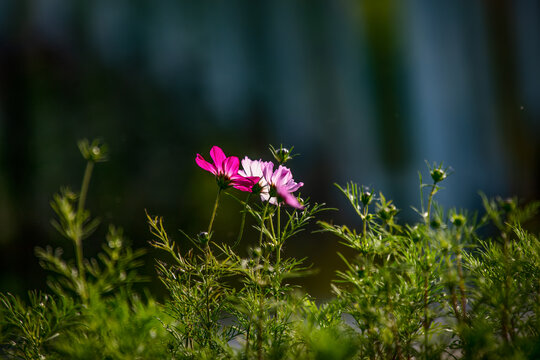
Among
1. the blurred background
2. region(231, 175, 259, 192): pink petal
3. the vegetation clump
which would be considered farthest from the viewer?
the blurred background

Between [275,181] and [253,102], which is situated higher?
[253,102]

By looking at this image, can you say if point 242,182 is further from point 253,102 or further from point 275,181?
point 253,102

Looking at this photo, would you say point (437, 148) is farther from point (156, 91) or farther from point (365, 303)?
point (365, 303)

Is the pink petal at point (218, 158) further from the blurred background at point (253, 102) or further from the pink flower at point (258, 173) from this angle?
the blurred background at point (253, 102)

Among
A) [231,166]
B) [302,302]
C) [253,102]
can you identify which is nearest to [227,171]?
[231,166]

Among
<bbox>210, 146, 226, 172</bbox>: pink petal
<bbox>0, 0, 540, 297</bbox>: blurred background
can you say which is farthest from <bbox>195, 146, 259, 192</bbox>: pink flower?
<bbox>0, 0, 540, 297</bbox>: blurred background

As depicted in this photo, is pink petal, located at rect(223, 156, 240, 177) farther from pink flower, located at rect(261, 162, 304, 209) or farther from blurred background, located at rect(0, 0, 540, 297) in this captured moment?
blurred background, located at rect(0, 0, 540, 297)
